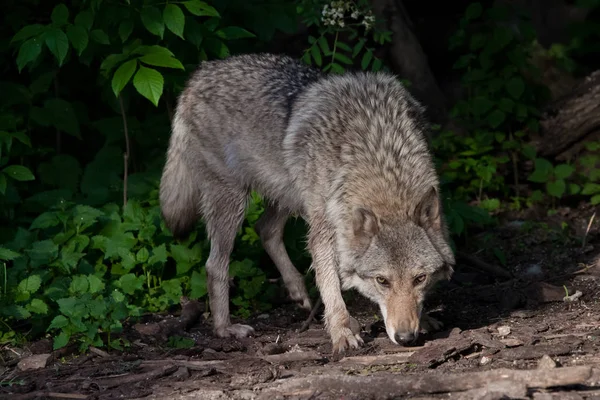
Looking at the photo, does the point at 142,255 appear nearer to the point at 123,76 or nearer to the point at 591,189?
the point at 123,76

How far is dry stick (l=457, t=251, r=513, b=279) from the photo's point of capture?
6.22 meters

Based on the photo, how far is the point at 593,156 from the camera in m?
7.47

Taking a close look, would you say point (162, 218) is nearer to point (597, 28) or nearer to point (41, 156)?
point (41, 156)

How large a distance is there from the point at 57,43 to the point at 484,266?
10.9ft

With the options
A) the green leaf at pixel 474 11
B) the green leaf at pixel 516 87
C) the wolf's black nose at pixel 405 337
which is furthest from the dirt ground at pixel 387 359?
the green leaf at pixel 474 11

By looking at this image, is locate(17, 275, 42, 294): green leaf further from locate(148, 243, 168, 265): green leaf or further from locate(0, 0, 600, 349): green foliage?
locate(148, 243, 168, 265): green leaf

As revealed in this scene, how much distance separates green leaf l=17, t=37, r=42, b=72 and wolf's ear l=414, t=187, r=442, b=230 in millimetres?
2404

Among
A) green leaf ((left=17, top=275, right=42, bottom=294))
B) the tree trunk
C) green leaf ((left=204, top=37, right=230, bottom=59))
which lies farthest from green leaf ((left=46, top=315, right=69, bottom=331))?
the tree trunk

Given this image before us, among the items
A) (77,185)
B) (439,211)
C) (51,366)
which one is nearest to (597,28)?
(439,211)

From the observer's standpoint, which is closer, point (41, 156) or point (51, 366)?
point (51, 366)

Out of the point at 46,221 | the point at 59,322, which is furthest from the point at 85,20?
the point at 59,322

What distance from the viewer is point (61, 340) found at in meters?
4.79

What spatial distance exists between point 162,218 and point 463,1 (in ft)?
14.9

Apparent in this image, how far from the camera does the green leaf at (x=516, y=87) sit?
24.1 feet
